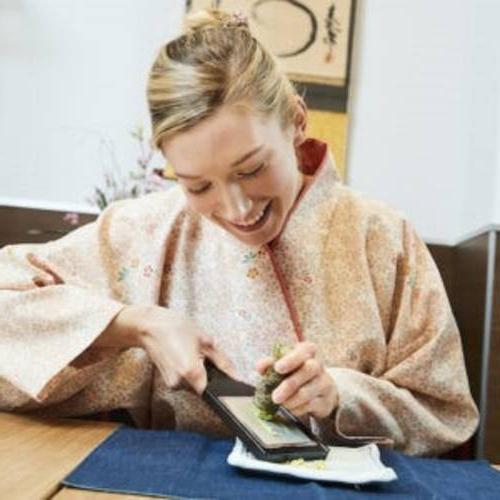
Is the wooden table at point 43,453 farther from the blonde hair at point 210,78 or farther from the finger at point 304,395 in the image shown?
the blonde hair at point 210,78

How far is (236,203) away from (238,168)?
0.05 m

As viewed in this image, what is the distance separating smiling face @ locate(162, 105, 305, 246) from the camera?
840 mm

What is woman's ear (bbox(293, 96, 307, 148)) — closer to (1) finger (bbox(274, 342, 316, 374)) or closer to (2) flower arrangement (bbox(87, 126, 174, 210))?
(1) finger (bbox(274, 342, 316, 374))

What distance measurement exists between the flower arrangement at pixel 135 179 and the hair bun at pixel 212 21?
85 centimetres

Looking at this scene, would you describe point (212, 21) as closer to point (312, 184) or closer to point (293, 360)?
point (312, 184)

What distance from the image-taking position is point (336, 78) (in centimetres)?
199

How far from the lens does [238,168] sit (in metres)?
0.85

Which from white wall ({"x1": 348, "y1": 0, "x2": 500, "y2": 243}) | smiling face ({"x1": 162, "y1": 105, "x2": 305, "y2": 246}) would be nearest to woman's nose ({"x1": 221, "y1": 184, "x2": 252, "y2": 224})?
smiling face ({"x1": 162, "y1": 105, "x2": 305, "y2": 246})

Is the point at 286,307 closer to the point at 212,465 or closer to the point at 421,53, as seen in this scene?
the point at 212,465

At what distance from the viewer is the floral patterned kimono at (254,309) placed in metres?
0.90

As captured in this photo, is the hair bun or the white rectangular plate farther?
the hair bun

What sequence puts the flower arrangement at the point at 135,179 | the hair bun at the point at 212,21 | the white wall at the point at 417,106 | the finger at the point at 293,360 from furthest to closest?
1. the white wall at the point at 417,106
2. the flower arrangement at the point at 135,179
3. the hair bun at the point at 212,21
4. the finger at the point at 293,360

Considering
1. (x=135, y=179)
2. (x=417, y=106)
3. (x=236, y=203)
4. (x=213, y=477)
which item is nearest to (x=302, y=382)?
(x=213, y=477)

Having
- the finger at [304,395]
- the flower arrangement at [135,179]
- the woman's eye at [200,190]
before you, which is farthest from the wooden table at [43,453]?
the flower arrangement at [135,179]
